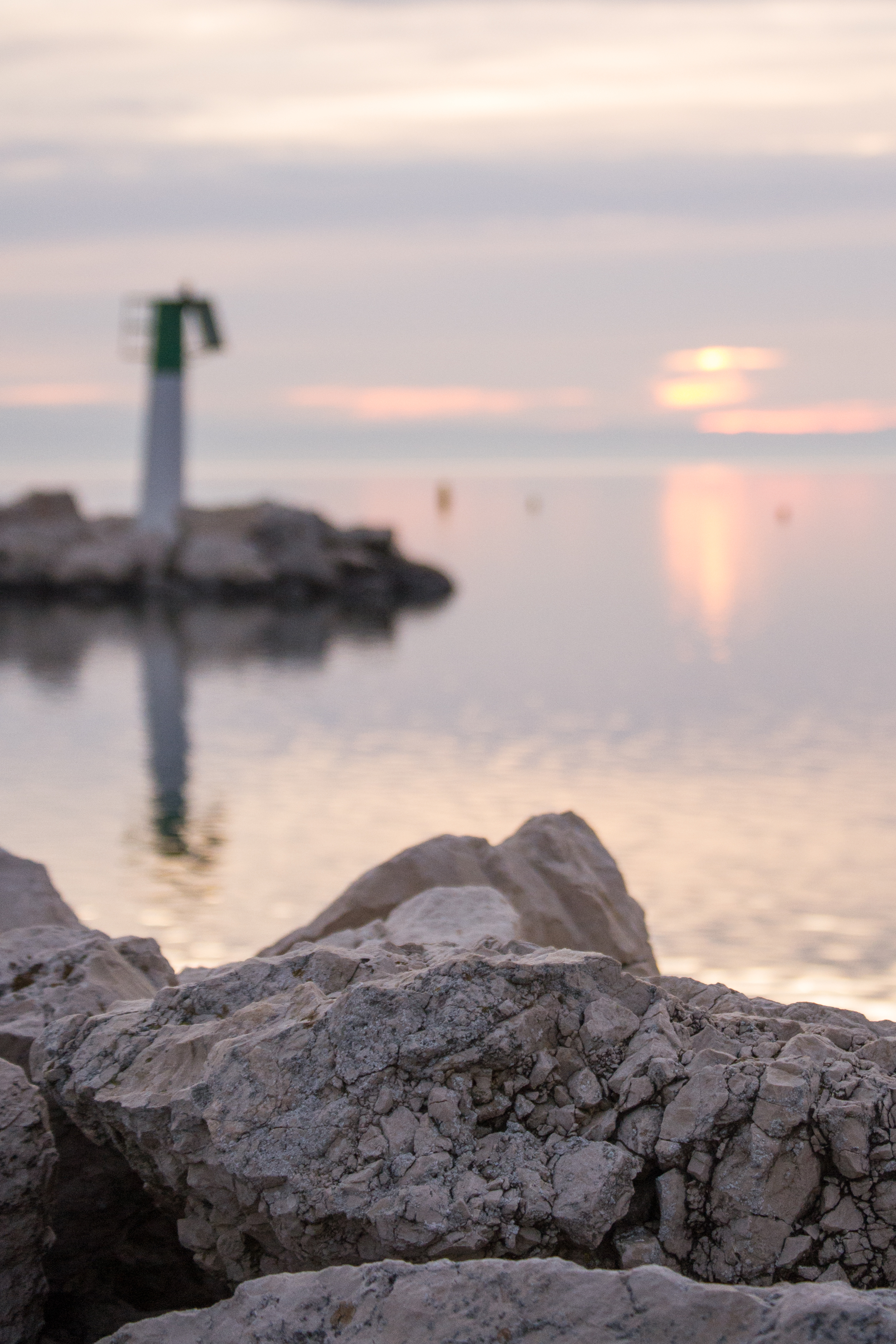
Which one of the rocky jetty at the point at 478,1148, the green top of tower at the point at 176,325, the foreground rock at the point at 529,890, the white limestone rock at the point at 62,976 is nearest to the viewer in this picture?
the rocky jetty at the point at 478,1148

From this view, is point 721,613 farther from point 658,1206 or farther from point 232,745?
point 658,1206

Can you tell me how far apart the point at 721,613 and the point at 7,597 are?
708 inches

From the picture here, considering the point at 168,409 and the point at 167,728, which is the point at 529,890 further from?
the point at 168,409

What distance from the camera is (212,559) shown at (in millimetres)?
37469

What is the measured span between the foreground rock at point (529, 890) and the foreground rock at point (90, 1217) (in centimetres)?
155

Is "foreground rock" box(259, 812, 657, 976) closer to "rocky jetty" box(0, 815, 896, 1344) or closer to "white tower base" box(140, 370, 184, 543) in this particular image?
"rocky jetty" box(0, 815, 896, 1344)

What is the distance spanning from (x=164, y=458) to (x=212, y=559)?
119 inches

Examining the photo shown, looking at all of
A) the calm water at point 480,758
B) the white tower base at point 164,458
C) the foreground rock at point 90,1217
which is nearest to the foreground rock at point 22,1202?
the foreground rock at point 90,1217

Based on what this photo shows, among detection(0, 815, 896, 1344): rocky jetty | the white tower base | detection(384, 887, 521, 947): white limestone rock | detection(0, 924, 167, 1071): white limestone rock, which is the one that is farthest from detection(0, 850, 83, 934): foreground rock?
the white tower base

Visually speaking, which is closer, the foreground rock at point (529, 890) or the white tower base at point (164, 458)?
the foreground rock at point (529, 890)

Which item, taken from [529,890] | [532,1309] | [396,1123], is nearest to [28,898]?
[529,890]

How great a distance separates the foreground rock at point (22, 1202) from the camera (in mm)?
3758

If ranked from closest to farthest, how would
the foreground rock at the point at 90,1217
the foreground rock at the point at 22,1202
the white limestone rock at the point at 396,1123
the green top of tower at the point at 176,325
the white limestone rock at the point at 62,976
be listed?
the white limestone rock at the point at 396,1123 → the foreground rock at the point at 22,1202 → the foreground rock at the point at 90,1217 → the white limestone rock at the point at 62,976 → the green top of tower at the point at 176,325

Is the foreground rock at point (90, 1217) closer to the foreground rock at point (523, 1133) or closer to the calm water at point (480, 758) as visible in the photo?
the foreground rock at point (523, 1133)
